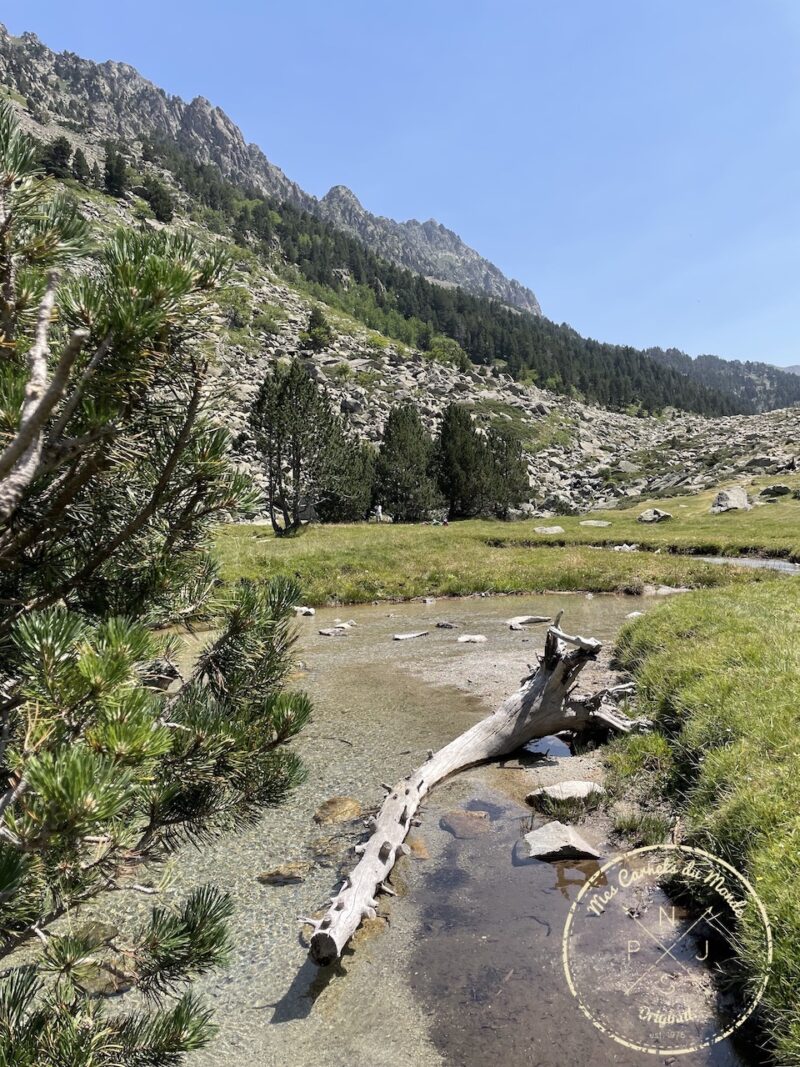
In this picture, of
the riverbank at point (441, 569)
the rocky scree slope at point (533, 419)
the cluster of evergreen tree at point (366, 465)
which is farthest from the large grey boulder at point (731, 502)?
the riverbank at point (441, 569)

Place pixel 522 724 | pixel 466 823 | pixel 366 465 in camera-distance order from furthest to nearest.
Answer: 1. pixel 366 465
2. pixel 522 724
3. pixel 466 823

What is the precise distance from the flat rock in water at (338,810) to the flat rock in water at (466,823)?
4.51ft

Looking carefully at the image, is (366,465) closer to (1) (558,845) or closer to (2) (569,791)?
(2) (569,791)

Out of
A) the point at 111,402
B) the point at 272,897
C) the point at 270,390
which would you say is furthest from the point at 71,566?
the point at 270,390

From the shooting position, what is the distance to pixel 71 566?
3086 millimetres

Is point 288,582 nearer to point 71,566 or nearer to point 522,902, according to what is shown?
point 71,566

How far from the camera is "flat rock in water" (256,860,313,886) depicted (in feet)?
24.6

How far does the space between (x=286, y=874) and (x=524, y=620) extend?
17.7 m

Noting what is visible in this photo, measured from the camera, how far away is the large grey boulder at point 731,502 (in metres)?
59.8

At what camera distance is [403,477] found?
65.0 m

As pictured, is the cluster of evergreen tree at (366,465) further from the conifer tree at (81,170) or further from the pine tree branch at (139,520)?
the conifer tree at (81,170)

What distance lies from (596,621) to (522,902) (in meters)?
17.5

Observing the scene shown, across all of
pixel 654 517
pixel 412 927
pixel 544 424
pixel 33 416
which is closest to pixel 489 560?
pixel 412 927

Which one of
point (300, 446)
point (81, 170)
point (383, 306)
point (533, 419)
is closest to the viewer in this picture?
point (300, 446)
